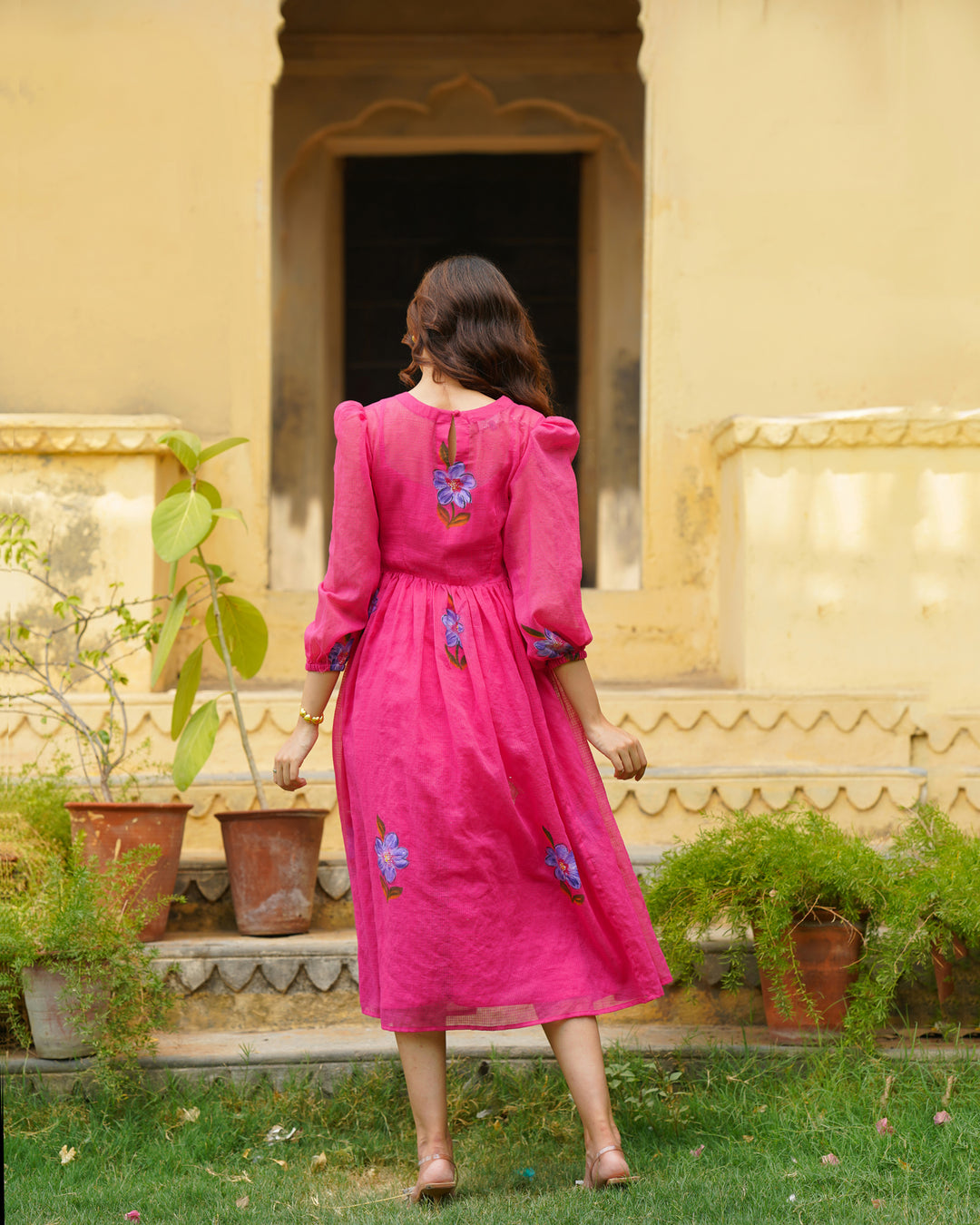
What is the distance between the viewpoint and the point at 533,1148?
2.73 m

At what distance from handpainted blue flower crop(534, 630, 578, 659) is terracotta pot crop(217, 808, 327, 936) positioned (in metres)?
1.40

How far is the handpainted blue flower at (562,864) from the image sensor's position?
8.00 feet

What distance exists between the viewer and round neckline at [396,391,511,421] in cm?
246

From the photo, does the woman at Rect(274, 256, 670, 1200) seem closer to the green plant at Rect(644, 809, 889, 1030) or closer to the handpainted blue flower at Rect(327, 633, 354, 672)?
the handpainted blue flower at Rect(327, 633, 354, 672)

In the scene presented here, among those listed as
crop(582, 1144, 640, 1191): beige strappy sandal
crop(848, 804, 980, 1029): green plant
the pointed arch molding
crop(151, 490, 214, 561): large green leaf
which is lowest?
crop(582, 1144, 640, 1191): beige strappy sandal

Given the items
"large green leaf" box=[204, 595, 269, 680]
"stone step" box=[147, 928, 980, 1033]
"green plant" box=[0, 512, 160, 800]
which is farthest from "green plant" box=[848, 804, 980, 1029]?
"green plant" box=[0, 512, 160, 800]

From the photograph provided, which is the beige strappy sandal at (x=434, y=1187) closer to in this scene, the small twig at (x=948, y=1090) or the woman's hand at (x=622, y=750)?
the woman's hand at (x=622, y=750)

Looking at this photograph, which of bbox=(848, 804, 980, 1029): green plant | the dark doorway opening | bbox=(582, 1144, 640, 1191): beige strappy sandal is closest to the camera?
bbox=(582, 1144, 640, 1191): beige strappy sandal

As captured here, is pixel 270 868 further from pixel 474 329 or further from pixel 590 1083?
pixel 474 329

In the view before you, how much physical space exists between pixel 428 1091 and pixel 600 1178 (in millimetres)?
349

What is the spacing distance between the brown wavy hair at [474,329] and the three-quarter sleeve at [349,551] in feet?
0.67

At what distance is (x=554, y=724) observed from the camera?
2516 millimetres

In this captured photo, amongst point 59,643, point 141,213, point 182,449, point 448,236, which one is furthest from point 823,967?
point 448,236

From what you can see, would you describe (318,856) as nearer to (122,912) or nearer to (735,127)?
(122,912)
